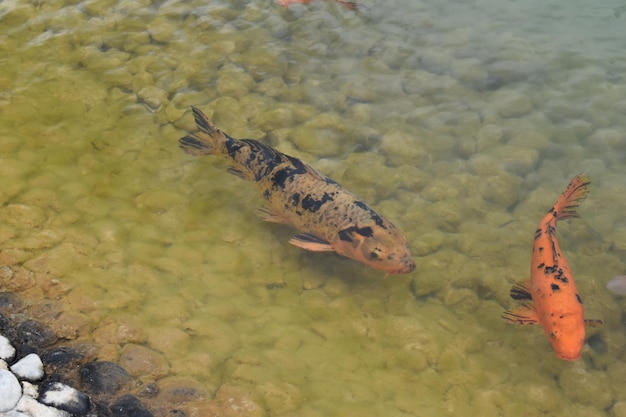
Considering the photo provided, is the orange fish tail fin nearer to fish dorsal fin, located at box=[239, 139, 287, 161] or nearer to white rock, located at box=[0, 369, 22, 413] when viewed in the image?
fish dorsal fin, located at box=[239, 139, 287, 161]

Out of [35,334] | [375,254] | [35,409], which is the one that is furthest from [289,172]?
[35,409]

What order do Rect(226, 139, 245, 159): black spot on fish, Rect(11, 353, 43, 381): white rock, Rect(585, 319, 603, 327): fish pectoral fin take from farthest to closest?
Rect(226, 139, 245, 159): black spot on fish, Rect(585, 319, 603, 327): fish pectoral fin, Rect(11, 353, 43, 381): white rock

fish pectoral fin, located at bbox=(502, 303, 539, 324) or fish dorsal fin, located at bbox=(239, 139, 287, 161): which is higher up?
fish dorsal fin, located at bbox=(239, 139, 287, 161)

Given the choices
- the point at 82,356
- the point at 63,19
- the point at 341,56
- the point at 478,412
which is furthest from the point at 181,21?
the point at 478,412

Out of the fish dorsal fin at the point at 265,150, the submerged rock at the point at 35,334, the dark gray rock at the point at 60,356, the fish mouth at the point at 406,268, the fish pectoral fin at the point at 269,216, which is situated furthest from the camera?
the fish dorsal fin at the point at 265,150

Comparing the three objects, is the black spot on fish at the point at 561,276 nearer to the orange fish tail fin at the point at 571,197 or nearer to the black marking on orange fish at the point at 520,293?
the black marking on orange fish at the point at 520,293

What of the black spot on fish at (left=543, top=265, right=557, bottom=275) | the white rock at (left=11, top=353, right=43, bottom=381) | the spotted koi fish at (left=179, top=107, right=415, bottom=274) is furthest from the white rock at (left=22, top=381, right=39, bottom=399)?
the black spot on fish at (left=543, top=265, right=557, bottom=275)

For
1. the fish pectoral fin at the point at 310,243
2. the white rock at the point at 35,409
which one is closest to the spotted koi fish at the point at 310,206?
the fish pectoral fin at the point at 310,243
